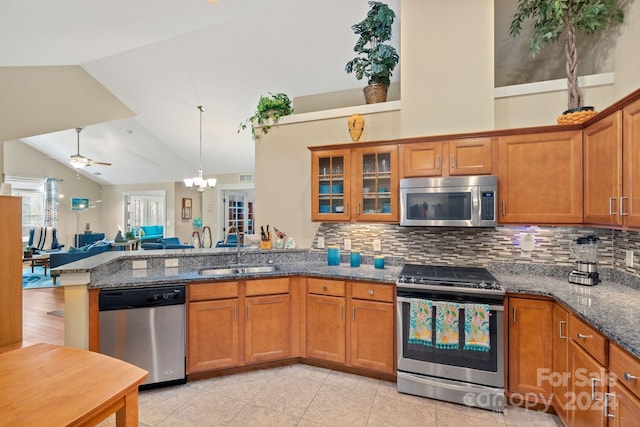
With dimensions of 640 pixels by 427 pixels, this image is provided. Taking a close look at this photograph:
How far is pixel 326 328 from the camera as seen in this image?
2.87 meters

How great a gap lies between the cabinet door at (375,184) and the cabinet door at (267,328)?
114cm

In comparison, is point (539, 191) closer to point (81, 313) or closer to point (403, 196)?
point (403, 196)

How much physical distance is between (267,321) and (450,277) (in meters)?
1.66

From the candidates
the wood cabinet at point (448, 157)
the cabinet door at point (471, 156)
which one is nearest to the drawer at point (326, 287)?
the wood cabinet at point (448, 157)

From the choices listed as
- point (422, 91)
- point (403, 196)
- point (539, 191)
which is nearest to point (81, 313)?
point (403, 196)

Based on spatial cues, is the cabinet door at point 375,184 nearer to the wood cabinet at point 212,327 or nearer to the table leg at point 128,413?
the wood cabinet at point 212,327

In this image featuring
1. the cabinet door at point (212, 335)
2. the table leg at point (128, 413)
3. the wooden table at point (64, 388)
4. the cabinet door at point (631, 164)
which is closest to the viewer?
the wooden table at point (64, 388)

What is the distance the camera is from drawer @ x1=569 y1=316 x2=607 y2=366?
1.56 meters

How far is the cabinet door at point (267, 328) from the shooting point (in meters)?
2.82

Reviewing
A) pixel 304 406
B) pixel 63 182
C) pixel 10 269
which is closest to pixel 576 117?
pixel 304 406

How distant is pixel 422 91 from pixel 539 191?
1395 mm

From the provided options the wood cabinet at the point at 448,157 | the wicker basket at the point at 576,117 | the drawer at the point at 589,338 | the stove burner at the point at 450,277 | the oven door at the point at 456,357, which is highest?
the wicker basket at the point at 576,117

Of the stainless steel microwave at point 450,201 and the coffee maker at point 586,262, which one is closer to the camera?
the coffee maker at point 586,262

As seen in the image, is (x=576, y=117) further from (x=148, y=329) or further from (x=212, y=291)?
(x=148, y=329)
